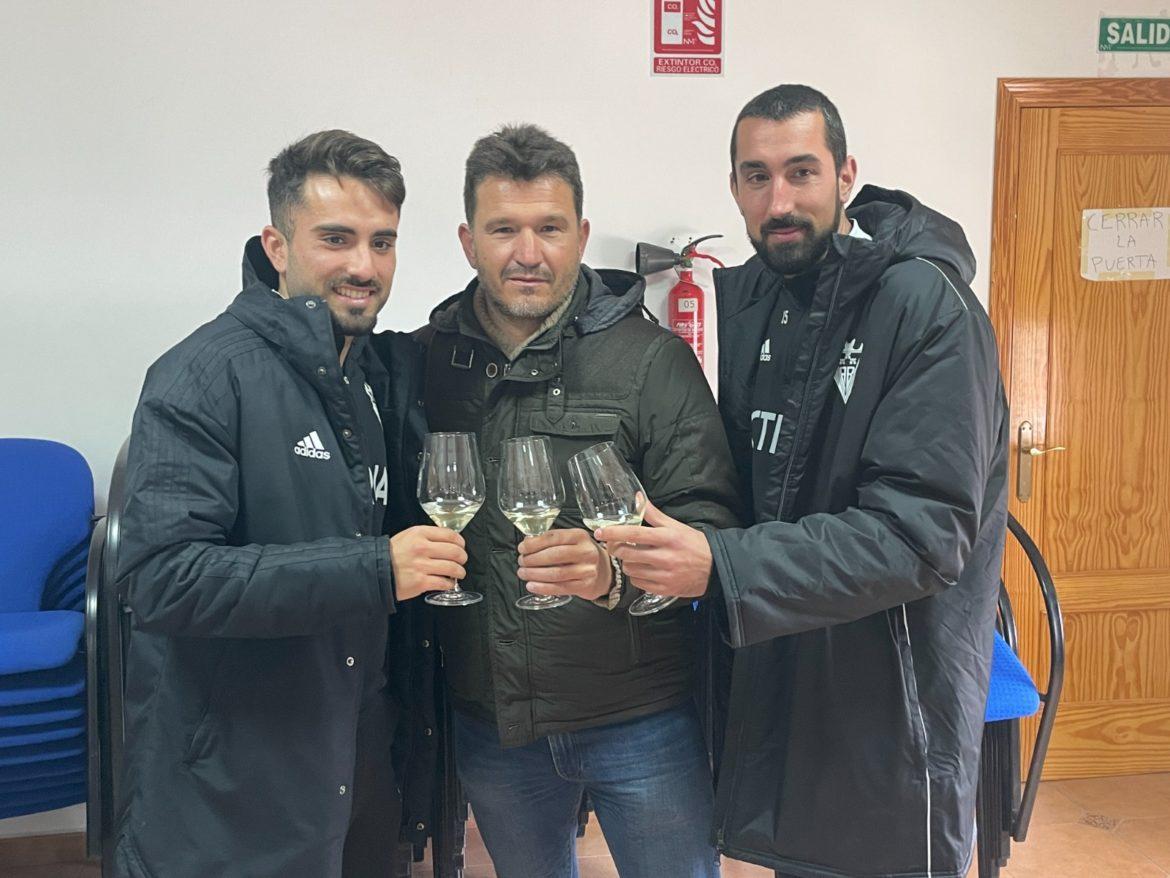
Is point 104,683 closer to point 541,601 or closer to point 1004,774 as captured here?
point 541,601

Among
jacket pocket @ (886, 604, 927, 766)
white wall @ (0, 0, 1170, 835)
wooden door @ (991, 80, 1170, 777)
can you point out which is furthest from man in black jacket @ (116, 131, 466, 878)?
wooden door @ (991, 80, 1170, 777)

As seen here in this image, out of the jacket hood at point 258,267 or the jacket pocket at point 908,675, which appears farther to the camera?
the jacket hood at point 258,267

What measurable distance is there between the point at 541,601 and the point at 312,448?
1.38 ft

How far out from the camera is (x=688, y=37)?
3.16 m

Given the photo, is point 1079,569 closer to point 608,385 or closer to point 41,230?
point 608,385

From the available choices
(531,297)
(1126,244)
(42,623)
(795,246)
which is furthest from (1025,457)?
(42,623)

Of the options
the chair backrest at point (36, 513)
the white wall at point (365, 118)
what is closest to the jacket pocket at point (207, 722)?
the chair backrest at point (36, 513)

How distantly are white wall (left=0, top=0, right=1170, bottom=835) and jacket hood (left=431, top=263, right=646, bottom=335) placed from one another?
1243 mm

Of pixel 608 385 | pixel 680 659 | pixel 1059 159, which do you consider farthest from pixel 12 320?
→ pixel 1059 159

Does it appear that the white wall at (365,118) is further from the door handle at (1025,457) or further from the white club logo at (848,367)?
the white club logo at (848,367)

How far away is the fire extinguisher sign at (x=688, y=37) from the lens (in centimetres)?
314

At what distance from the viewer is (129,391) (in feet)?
9.84

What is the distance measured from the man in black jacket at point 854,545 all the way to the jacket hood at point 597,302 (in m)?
0.24

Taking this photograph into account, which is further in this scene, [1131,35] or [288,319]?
[1131,35]
